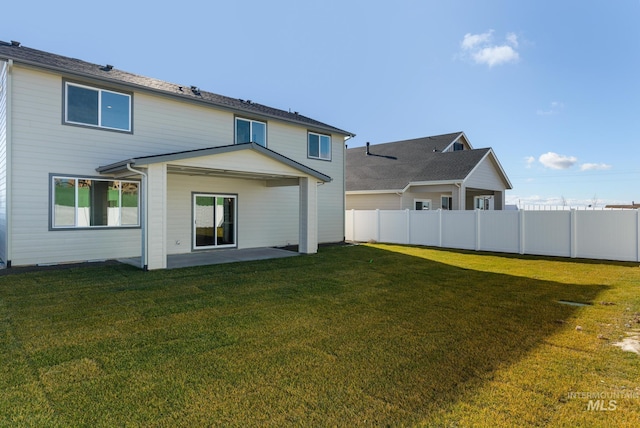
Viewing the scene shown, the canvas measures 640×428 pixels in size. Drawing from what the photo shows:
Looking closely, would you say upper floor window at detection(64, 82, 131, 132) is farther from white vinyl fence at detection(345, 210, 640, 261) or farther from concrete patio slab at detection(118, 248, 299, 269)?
white vinyl fence at detection(345, 210, 640, 261)

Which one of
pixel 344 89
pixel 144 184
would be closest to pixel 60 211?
pixel 144 184

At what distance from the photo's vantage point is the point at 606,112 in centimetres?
2164

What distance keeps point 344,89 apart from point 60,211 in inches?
623

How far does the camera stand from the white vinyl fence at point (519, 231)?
11.5 meters

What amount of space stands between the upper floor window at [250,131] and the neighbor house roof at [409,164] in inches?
305

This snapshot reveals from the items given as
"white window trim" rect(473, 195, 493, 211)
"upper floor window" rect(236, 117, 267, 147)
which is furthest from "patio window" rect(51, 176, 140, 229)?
"white window trim" rect(473, 195, 493, 211)

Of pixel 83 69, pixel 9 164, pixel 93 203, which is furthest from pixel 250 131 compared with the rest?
pixel 9 164

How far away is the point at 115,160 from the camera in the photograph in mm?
10633

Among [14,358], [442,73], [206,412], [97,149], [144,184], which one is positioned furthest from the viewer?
[442,73]

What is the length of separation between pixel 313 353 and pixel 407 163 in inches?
731

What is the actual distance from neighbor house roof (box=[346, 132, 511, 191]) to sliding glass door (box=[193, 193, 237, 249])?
8.83 meters

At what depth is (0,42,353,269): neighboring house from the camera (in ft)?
30.4

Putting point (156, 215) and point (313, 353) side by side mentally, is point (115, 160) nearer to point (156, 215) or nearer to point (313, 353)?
point (156, 215)

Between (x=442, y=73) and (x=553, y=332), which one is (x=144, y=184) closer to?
A: (x=553, y=332)
